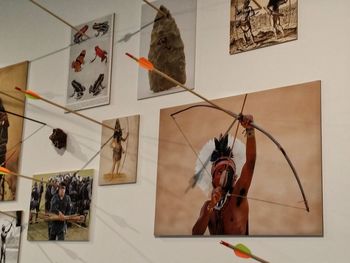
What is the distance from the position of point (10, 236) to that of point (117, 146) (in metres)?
0.90

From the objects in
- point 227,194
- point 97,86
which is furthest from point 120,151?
point 227,194

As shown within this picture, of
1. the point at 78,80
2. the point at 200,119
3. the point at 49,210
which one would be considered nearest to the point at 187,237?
the point at 200,119

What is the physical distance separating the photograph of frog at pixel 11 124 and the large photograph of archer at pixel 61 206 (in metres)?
0.22

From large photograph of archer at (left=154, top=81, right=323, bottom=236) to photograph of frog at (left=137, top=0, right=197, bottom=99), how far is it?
0.17 meters

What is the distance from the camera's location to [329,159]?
220cm

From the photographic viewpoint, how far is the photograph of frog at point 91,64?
3.12 m

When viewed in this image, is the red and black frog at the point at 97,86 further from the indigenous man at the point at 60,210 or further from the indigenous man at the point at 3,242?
the indigenous man at the point at 3,242

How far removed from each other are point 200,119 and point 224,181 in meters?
0.31

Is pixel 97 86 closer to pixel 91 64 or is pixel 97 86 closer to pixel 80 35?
→ pixel 91 64

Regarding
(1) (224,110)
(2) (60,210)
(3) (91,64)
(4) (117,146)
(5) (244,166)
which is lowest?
(2) (60,210)

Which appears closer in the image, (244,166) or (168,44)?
(244,166)

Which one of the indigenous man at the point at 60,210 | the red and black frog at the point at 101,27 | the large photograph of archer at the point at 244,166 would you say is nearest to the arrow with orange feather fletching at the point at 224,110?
the large photograph of archer at the point at 244,166

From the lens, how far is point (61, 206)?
312 centimetres

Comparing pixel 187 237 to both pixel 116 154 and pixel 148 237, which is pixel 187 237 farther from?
pixel 116 154
